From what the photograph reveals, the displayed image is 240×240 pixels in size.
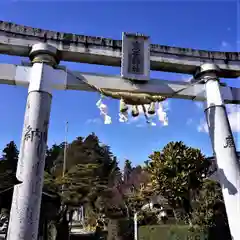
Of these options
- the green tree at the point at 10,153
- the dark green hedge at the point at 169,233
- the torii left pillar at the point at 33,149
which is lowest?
the dark green hedge at the point at 169,233

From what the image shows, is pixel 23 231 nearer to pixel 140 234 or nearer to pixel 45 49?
pixel 45 49

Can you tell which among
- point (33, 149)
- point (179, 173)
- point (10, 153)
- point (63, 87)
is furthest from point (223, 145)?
point (10, 153)

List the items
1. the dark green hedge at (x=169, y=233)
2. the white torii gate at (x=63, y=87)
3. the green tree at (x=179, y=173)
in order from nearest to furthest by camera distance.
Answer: the white torii gate at (x=63, y=87), the dark green hedge at (x=169, y=233), the green tree at (x=179, y=173)

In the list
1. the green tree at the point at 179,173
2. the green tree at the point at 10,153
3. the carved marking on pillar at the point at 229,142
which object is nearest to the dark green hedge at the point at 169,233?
the green tree at the point at 179,173

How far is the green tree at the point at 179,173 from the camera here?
15.9 m

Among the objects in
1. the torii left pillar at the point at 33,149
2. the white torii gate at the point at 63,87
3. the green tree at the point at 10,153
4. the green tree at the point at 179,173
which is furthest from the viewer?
the green tree at the point at 10,153

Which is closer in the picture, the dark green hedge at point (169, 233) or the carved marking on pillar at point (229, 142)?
the carved marking on pillar at point (229, 142)

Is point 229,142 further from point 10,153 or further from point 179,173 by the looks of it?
point 10,153

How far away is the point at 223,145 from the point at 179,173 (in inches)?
335

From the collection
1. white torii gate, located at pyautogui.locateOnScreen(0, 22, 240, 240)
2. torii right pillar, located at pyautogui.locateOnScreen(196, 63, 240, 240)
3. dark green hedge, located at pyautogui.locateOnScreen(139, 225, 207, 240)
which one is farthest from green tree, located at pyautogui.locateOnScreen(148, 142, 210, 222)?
torii right pillar, located at pyautogui.locateOnScreen(196, 63, 240, 240)

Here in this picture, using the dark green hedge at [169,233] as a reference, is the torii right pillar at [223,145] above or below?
above

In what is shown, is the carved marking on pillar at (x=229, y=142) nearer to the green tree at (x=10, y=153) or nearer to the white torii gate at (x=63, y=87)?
the white torii gate at (x=63, y=87)

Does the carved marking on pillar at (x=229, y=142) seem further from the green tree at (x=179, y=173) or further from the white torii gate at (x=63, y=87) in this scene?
the green tree at (x=179, y=173)

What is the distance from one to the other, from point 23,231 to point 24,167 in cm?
132
